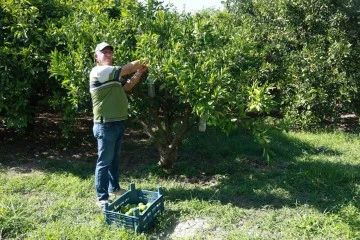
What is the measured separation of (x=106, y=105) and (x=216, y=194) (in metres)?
1.61

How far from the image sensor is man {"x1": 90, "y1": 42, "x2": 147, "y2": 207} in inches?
151

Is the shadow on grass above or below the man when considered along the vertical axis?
below

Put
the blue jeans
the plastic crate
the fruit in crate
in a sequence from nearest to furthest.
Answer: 1. the plastic crate
2. the fruit in crate
3. the blue jeans

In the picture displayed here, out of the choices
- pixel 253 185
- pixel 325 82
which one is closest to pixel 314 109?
pixel 325 82

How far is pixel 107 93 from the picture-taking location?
12.7 ft

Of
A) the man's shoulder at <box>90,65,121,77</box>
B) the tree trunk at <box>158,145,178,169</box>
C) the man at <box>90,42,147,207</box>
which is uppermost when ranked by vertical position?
the man's shoulder at <box>90,65,121,77</box>

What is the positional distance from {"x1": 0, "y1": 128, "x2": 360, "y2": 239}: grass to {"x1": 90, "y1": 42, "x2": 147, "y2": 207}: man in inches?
16.3

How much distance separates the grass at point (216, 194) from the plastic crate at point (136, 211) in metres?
0.07

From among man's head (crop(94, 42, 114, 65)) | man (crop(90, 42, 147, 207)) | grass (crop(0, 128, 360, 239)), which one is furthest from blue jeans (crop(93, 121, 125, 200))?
man's head (crop(94, 42, 114, 65))

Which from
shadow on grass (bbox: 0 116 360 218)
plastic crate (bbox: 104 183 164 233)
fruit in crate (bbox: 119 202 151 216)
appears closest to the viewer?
plastic crate (bbox: 104 183 164 233)

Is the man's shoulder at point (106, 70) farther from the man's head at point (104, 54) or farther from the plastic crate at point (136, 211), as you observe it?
the plastic crate at point (136, 211)

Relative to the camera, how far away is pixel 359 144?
6617 millimetres

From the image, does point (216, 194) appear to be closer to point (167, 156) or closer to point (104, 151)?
point (167, 156)

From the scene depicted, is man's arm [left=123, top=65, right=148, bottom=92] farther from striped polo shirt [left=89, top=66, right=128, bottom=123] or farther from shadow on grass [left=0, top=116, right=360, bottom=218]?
shadow on grass [left=0, top=116, right=360, bottom=218]
